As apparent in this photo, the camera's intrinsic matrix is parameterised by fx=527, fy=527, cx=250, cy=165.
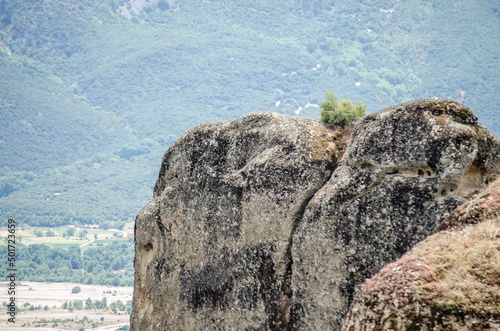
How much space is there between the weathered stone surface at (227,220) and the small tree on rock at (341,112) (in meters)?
0.66

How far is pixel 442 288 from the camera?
827 centimetres

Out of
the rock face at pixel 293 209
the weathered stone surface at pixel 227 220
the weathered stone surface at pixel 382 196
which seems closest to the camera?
the weathered stone surface at pixel 382 196

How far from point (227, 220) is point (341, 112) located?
6.04 meters

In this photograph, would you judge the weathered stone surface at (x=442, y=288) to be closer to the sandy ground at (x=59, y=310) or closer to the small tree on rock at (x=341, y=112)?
the small tree on rock at (x=341, y=112)

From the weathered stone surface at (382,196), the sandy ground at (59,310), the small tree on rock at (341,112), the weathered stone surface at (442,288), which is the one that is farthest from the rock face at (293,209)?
the sandy ground at (59,310)

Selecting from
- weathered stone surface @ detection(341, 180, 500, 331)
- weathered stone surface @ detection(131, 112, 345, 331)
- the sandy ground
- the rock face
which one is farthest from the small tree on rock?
the sandy ground

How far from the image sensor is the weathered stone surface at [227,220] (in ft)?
58.1

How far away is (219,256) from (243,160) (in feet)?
12.3

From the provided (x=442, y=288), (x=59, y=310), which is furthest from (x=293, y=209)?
(x=59, y=310)

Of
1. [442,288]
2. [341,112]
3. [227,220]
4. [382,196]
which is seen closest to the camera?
[442,288]

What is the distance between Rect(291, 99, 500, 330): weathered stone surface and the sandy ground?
10665cm

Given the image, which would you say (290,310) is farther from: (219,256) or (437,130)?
(437,130)

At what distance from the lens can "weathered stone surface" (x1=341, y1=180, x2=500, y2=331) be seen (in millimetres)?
8023

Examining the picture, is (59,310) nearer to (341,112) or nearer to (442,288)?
(341,112)
